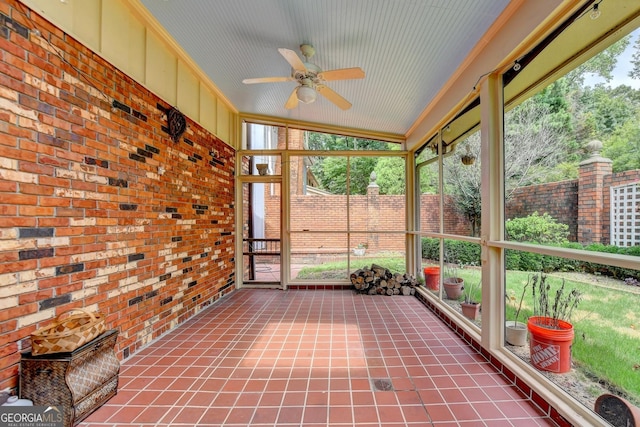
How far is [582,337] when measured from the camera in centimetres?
187

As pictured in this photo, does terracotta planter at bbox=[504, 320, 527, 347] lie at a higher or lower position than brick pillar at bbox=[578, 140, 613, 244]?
lower

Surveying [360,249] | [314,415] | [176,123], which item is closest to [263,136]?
[176,123]

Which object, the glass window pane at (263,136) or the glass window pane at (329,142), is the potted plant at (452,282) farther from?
the glass window pane at (263,136)

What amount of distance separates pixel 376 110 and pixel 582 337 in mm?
3656

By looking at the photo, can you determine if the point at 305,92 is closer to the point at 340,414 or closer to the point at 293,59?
the point at 293,59

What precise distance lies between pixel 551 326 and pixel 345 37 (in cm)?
303

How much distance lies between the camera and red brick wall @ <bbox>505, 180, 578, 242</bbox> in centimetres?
184

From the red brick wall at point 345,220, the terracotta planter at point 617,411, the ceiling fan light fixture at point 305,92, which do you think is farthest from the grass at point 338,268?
the terracotta planter at point 617,411

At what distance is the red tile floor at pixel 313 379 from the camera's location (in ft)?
5.93

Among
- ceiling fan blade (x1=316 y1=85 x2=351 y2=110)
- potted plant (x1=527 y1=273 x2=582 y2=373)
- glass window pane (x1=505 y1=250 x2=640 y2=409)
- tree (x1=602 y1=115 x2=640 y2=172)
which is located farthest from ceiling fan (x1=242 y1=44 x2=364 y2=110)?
potted plant (x1=527 y1=273 x2=582 y2=373)

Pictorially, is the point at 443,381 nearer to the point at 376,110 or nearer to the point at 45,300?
the point at 45,300

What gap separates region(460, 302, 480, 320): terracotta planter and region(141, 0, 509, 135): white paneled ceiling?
266 cm

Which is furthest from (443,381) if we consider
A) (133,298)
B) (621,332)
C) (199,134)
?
(199,134)

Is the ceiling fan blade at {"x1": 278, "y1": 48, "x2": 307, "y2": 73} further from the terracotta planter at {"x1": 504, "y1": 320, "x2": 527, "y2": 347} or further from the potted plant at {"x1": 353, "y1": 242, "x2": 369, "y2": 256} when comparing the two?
the potted plant at {"x1": 353, "y1": 242, "x2": 369, "y2": 256}
